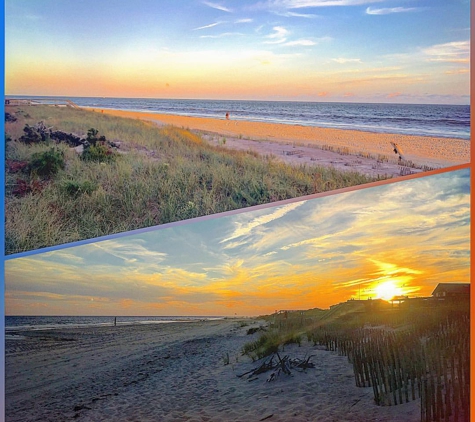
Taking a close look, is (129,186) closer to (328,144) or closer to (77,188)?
(77,188)

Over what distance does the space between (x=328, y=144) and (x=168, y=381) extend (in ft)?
7.66

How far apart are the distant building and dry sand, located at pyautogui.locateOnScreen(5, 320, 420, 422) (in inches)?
27.2

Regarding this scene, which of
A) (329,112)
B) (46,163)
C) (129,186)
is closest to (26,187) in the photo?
(46,163)

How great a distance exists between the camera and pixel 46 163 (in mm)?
4953

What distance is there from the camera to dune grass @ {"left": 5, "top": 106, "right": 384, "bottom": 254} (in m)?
4.68

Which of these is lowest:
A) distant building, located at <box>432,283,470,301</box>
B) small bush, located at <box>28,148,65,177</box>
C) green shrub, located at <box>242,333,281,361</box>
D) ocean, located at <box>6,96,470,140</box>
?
green shrub, located at <box>242,333,281,361</box>

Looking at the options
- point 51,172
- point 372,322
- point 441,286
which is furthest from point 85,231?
point 441,286

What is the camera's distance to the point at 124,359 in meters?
4.14

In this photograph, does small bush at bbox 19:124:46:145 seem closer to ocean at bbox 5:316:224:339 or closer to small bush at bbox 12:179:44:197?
small bush at bbox 12:179:44:197

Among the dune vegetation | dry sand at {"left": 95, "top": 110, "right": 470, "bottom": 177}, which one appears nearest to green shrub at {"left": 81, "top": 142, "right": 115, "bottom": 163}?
dry sand at {"left": 95, "top": 110, "right": 470, "bottom": 177}

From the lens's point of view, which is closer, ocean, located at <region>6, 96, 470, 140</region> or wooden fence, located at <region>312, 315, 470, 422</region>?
wooden fence, located at <region>312, 315, 470, 422</region>

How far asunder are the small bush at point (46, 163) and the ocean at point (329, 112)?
1.46ft

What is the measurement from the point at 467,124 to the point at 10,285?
11.3 ft

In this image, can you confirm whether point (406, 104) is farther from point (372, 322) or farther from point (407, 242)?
point (372, 322)
